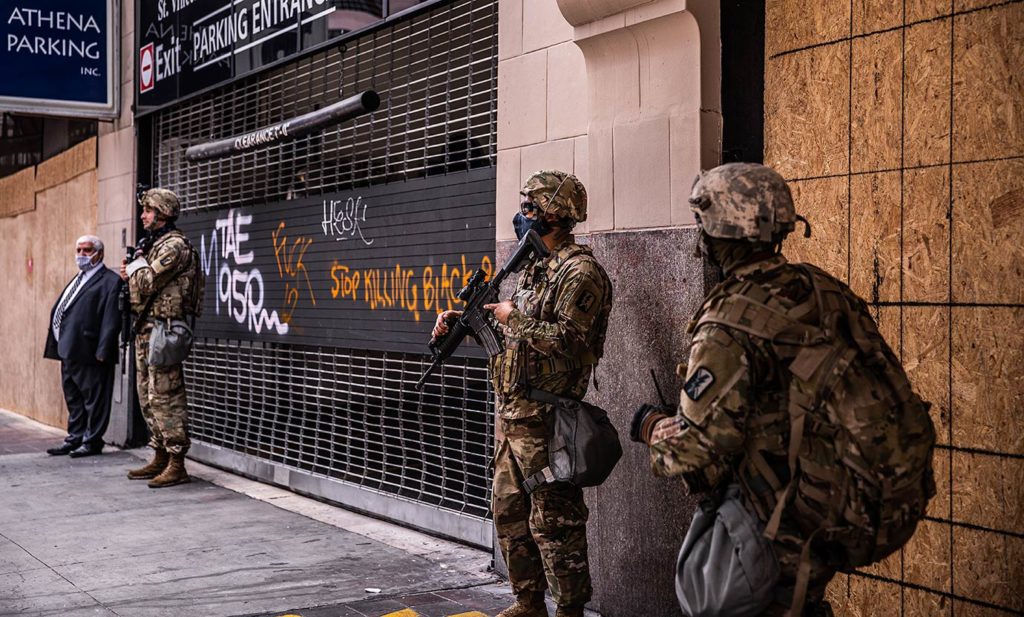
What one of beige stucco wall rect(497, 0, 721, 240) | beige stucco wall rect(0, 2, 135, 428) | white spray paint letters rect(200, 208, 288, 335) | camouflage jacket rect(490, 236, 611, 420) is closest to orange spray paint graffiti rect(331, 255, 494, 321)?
beige stucco wall rect(497, 0, 721, 240)

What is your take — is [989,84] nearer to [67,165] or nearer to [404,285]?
[404,285]

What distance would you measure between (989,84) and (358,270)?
4.41 m

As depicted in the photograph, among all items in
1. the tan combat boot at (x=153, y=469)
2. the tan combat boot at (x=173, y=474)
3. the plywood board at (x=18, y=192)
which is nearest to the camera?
the tan combat boot at (x=173, y=474)

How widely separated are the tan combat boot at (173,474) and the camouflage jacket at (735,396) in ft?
19.4

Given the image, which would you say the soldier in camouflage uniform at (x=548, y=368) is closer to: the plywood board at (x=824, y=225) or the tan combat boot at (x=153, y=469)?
the plywood board at (x=824, y=225)

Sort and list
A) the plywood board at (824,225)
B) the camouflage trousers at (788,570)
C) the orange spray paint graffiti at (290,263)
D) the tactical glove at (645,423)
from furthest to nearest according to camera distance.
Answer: the orange spray paint graffiti at (290,263)
the plywood board at (824,225)
the tactical glove at (645,423)
the camouflage trousers at (788,570)

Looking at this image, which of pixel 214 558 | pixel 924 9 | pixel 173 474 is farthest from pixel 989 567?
pixel 173 474

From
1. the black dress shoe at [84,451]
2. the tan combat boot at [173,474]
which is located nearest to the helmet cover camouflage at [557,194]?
the tan combat boot at [173,474]

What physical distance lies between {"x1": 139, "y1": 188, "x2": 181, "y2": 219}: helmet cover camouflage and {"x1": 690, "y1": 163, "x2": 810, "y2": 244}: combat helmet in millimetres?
5776

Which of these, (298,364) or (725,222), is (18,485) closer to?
(298,364)

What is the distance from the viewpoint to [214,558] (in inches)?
229

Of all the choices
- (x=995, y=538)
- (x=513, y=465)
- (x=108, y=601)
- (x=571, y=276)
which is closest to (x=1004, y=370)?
(x=995, y=538)

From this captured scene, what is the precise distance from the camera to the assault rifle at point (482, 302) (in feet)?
14.0

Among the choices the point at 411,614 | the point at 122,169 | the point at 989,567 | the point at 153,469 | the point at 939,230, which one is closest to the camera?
the point at 989,567
